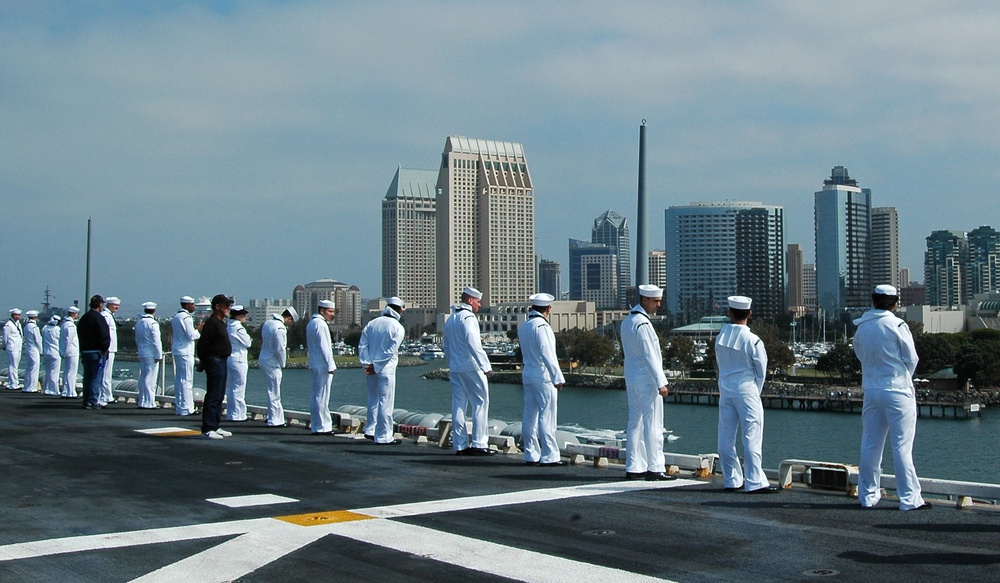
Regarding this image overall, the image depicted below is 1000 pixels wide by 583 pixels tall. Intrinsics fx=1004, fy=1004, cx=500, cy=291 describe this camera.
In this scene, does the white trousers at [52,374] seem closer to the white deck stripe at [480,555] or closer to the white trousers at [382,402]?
the white trousers at [382,402]

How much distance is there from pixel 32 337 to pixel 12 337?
2189 millimetres

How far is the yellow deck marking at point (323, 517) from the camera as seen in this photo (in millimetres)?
8352

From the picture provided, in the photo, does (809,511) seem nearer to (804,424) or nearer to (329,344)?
(329,344)

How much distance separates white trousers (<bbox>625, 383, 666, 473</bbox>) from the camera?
36.6 feet

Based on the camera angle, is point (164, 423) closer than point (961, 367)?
Yes

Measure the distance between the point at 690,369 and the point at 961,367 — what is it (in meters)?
33.4

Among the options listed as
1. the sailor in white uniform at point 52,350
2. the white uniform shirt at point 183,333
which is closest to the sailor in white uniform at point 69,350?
the sailor in white uniform at point 52,350

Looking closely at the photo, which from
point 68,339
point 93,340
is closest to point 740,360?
point 93,340

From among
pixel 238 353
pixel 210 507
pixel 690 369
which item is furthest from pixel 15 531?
pixel 690 369

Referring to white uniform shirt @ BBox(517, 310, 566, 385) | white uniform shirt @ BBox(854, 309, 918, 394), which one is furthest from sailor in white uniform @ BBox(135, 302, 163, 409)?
white uniform shirt @ BBox(854, 309, 918, 394)

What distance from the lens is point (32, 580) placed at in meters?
6.44

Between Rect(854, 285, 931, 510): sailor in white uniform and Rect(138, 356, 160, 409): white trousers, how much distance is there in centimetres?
1554

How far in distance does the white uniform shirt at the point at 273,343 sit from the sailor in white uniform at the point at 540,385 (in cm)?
656

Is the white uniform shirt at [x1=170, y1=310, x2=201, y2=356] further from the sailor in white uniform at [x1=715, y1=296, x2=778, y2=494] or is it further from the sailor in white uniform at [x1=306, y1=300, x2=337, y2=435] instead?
the sailor in white uniform at [x1=715, y1=296, x2=778, y2=494]
